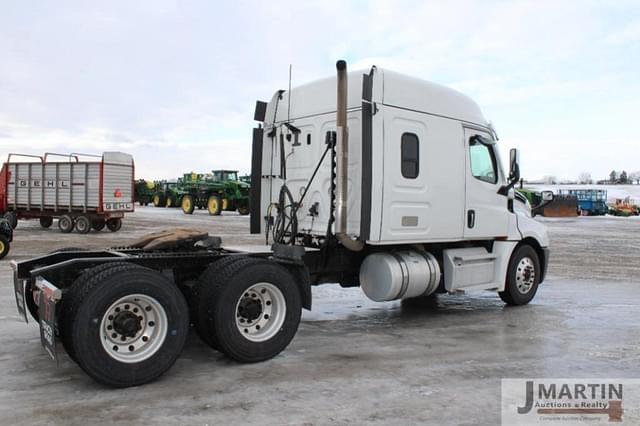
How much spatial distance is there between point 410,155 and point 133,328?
3816 millimetres

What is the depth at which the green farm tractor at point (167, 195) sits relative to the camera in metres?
43.6

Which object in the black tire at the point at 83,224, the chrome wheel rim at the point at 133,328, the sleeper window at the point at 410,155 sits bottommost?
the chrome wheel rim at the point at 133,328

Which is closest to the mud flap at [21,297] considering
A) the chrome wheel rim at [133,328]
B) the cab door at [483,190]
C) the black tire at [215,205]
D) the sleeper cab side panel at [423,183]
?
the chrome wheel rim at [133,328]

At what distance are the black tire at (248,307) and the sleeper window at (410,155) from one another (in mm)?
2131

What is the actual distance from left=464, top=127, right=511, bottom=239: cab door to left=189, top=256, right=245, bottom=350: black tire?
147 inches

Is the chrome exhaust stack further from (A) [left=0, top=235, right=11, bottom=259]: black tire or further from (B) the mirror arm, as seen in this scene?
(A) [left=0, top=235, right=11, bottom=259]: black tire

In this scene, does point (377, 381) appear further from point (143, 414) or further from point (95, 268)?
point (95, 268)

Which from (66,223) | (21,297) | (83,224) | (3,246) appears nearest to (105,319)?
(21,297)

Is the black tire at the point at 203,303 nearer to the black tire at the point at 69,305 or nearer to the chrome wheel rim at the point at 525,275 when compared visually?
the black tire at the point at 69,305

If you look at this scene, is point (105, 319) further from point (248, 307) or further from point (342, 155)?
point (342, 155)

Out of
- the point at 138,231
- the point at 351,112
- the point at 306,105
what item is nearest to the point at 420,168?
the point at 351,112

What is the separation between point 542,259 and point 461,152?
2522 mm

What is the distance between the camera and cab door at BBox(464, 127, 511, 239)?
7711mm

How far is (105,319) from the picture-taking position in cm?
460
